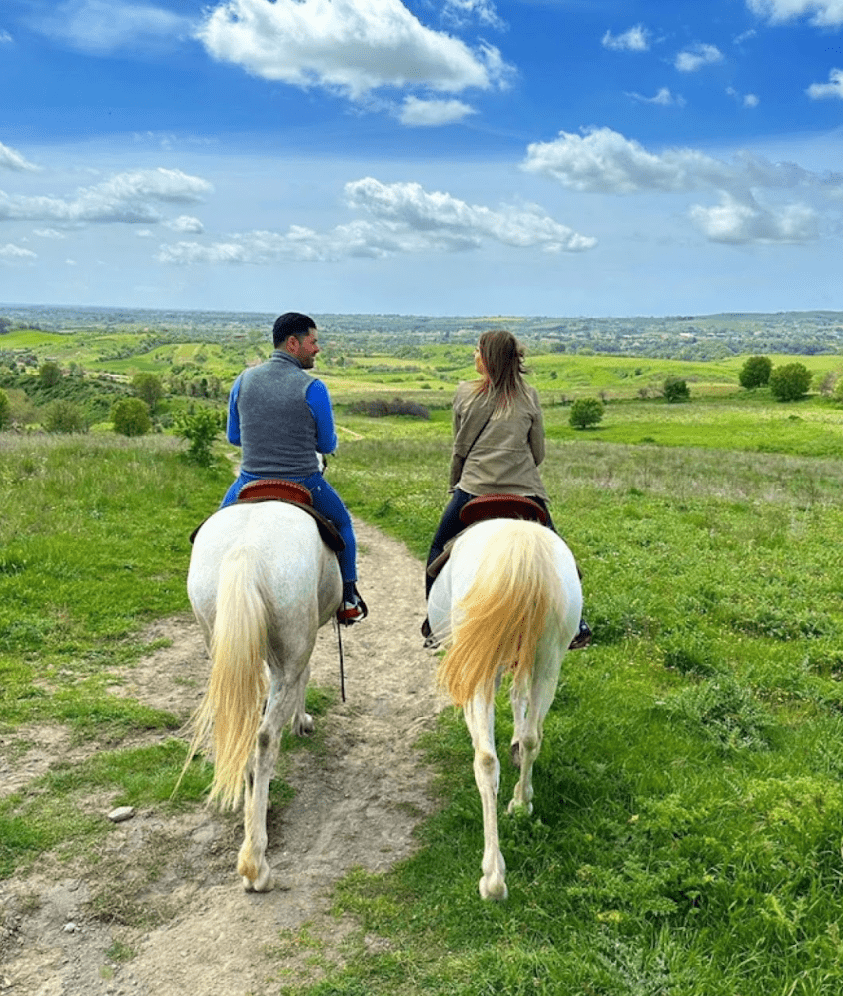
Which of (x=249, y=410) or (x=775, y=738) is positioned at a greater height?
(x=249, y=410)

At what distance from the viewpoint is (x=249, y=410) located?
19.6 feet

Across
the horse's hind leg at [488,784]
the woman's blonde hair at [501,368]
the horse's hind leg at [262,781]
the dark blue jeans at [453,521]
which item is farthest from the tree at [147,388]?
the horse's hind leg at [488,784]

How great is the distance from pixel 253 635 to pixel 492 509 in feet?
7.11

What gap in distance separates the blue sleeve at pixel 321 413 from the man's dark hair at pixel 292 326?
0.45 meters

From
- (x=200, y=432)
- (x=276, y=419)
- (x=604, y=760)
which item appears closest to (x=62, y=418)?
(x=200, y=432)

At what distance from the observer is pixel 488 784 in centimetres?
457

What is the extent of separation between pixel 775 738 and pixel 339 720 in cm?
410

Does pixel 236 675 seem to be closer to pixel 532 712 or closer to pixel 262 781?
pixel 262 781

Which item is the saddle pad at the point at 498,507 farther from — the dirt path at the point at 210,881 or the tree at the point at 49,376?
the tree at the point at 49,376

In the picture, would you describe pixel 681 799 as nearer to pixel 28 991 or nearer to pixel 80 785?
pixel 28 991

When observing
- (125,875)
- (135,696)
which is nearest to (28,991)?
(125,875)

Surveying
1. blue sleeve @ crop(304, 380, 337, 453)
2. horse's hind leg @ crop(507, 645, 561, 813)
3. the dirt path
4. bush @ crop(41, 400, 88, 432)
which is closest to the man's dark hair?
blue sleeve @ crop(304, 380, 337, 453)

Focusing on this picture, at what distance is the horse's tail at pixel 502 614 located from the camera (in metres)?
4.68

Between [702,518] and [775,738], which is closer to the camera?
[775,738]
